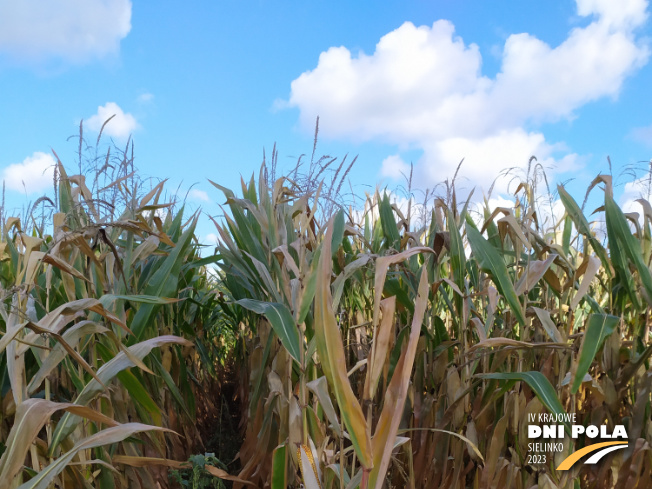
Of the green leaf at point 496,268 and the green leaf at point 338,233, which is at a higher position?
the green leaf at point 338,233

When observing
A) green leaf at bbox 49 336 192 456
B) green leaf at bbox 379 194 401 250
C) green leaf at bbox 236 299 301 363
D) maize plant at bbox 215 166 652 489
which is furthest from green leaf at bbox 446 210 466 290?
green leaf at bbox 49 336 192 456

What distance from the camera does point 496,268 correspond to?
1489 mm

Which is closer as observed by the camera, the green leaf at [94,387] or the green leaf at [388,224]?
the green leaf at [94,387]

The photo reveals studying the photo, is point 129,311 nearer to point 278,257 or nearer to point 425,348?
point 278,257

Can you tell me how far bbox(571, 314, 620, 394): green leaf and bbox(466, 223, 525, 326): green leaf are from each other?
0.17 m

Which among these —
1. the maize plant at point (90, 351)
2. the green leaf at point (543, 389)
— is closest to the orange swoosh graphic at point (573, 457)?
the green leaf at point (543, 389)

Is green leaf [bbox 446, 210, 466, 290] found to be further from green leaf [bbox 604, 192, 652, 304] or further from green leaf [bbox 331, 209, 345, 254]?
green leaf [bbox 604, 192, 652, 304]

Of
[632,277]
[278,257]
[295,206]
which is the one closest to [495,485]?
[632,277]

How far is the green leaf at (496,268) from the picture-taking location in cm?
142

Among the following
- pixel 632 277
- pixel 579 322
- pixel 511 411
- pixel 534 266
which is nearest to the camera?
pixel 534 266

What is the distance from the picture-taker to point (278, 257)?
4.93ft

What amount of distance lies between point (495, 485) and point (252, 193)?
56.9 inches

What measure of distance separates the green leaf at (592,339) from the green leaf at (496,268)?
0.17 metres

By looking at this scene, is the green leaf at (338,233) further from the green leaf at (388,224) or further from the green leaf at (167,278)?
the green leaf at (167,278)
